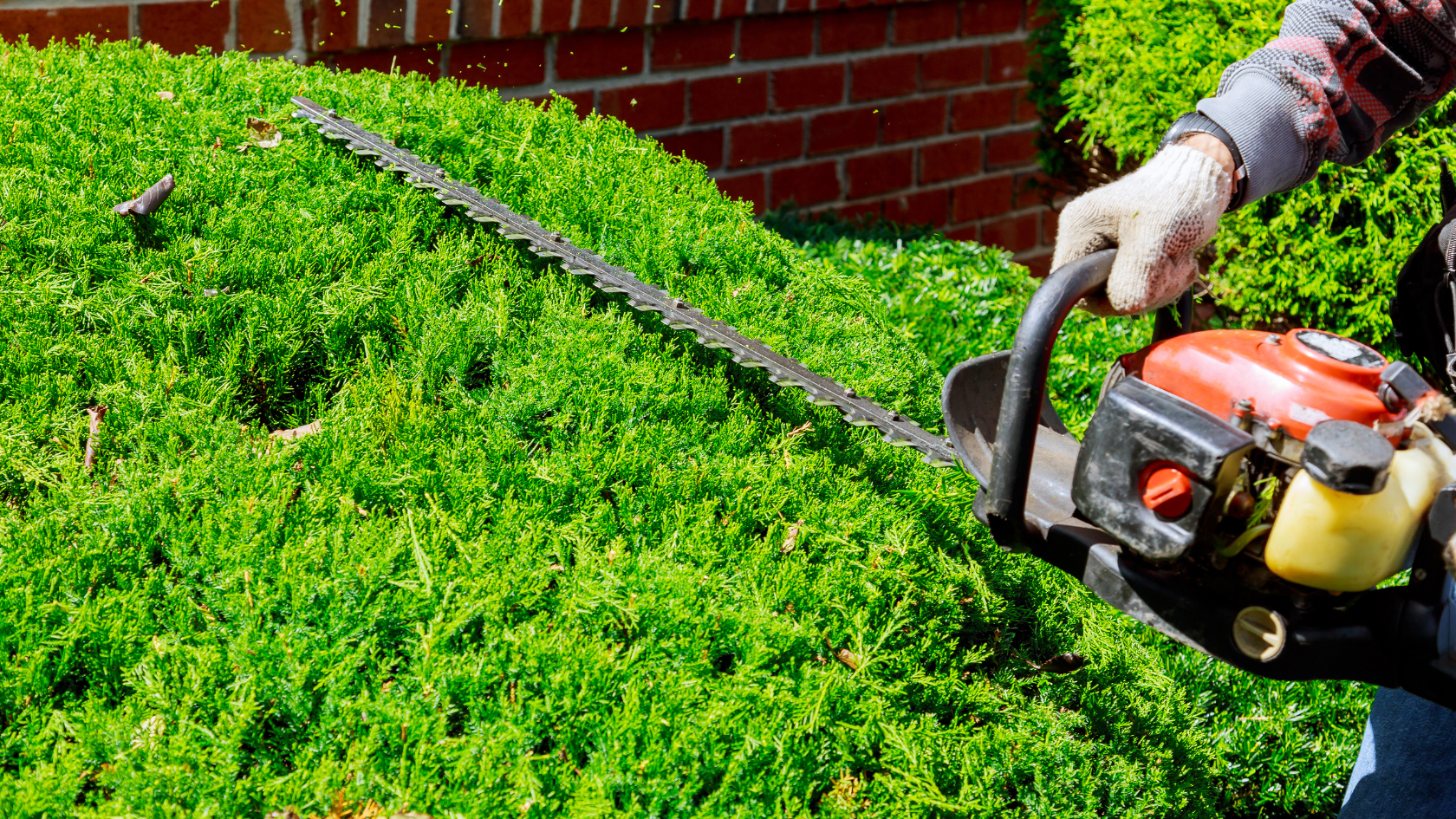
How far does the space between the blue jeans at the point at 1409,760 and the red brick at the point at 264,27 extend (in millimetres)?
3637

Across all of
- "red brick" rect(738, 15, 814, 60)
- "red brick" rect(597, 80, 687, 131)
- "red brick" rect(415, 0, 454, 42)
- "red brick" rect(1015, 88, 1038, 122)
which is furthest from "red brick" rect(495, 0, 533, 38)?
"red brick" rect(1015, 88, 1038, 122)

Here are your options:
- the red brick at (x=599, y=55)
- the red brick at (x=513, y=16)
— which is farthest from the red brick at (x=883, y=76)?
the red brick at (x=513, y=16)

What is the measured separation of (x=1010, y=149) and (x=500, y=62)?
10.2 ft

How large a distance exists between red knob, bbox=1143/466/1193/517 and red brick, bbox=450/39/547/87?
3.18 metres

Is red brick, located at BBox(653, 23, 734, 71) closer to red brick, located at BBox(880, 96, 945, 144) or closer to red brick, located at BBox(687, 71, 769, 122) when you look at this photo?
red brick, located at BBox(687, 71, 769, 122)

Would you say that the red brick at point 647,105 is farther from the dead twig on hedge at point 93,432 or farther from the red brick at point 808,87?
the dead twig on hedge at point 93,432

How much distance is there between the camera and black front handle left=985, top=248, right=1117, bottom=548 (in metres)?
1.58

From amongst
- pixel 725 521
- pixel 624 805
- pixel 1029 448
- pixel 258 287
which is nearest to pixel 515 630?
pixel 624 805

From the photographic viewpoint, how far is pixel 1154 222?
5.80ft

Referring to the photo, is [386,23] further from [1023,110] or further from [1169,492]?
[1023,110]

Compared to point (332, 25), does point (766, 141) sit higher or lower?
lower

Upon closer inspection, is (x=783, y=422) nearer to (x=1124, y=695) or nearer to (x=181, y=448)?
(x=1124, y=695)

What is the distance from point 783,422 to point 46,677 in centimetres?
140

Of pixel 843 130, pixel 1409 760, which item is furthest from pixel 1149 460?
pixel 843 130
